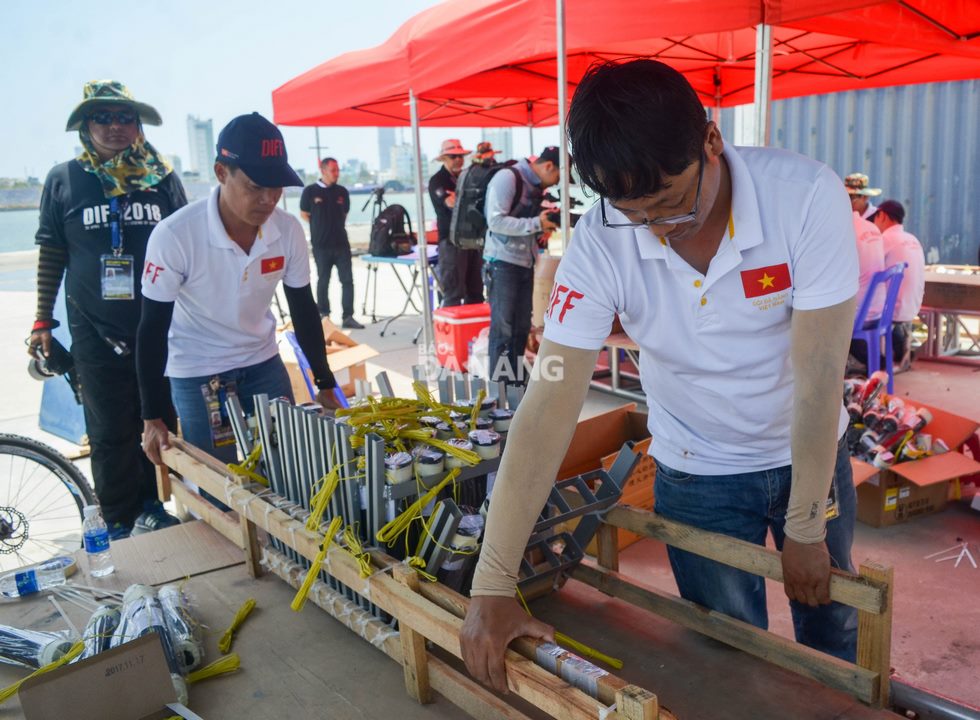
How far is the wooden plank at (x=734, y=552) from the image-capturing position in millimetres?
1232

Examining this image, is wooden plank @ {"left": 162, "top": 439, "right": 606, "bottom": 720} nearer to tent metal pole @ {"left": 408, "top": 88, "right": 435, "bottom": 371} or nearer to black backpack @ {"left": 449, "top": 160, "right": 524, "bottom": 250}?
tent metal pole @ {"left": 408, "top": 88, "right": 435, "bottom": 371}

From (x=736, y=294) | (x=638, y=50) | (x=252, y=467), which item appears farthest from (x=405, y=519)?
(x=638, y=50)

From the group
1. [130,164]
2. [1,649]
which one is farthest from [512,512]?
[130,164]

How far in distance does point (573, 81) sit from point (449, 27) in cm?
236

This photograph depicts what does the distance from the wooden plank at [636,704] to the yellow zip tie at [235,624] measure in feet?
3.04

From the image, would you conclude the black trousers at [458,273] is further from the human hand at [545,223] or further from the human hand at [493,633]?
the human hand at [493,633]

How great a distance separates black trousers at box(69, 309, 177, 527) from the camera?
314 centimetres

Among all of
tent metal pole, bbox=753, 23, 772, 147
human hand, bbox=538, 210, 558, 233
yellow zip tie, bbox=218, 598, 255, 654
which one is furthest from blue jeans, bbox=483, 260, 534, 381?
yellow zip tie, bbox=218, 598, 255, 654

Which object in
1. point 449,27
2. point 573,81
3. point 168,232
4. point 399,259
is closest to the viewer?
point 168,232

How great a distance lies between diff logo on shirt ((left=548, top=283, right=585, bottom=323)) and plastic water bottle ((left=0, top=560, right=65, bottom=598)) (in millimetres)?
1354

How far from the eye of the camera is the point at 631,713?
3.02 ft

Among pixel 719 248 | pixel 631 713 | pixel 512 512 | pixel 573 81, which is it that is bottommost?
pixel 631 713

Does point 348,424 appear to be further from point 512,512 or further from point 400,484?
point 512,512

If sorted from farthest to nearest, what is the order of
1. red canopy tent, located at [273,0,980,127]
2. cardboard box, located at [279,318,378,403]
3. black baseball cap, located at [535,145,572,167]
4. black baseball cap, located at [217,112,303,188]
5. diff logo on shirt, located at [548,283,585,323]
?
1. black baseball cap, located at [535,145,572,167]
2. cardboard box, located at [279,318,378,403]
3. red canopy tent, located at [273,0,980,127]
4. black baseball cap, located at [217,112,303,188]
5. diff logo on shirt, located at [548,283,585,323]
